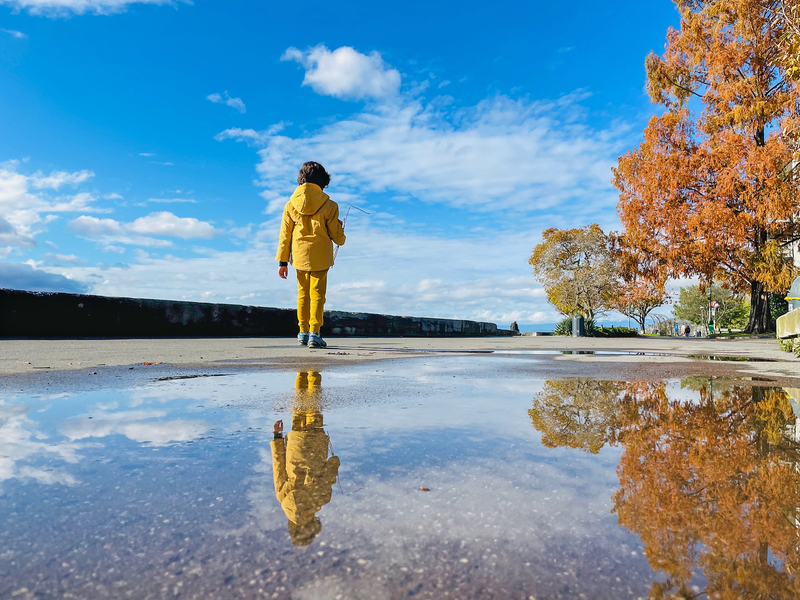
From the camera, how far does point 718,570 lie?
35.8 inches

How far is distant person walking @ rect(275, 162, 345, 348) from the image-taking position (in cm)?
691

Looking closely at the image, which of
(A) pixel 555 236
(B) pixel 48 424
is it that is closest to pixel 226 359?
(B) pixel 48 424

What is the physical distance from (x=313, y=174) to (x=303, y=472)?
6.41 m

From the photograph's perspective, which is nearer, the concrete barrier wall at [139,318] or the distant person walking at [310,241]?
the distant person walking at [310,241]

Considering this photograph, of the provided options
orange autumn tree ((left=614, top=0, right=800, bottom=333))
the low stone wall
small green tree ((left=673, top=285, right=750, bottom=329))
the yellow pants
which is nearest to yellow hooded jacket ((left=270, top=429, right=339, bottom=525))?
the yellow pants

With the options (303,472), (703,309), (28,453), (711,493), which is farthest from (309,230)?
(703,309)

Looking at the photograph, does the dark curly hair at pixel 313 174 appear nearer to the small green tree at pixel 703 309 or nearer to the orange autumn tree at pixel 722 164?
the orange autumn tree at pixel 722 164

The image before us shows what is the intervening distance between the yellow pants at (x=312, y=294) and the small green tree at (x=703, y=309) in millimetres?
59338

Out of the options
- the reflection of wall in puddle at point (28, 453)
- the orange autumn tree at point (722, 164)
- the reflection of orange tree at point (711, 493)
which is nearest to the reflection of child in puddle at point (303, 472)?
the reflection of wall in puddle at point (28, 453)

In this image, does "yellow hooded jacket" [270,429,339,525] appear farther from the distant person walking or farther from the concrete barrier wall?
the concrete barrier wall

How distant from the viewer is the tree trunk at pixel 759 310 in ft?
68.1

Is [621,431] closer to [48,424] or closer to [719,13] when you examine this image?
[48,424]

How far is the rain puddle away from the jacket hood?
4972mm

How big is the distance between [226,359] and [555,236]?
36918 mm
